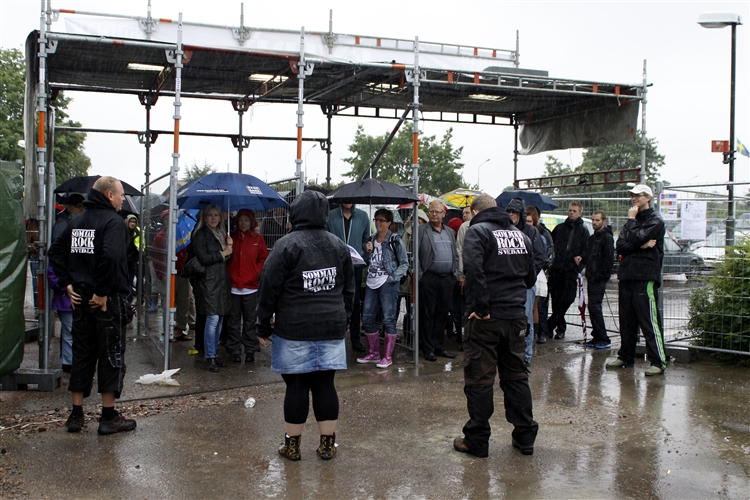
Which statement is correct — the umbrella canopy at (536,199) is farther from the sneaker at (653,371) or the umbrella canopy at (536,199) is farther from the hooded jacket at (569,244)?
the sneaker at (653,371)

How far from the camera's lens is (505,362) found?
5.21 metres

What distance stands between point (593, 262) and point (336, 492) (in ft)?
20.3

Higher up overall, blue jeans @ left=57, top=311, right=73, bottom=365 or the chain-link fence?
the chain-link fence

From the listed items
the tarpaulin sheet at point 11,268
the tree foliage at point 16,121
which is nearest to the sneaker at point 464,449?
the tarpaulin sheet at point 11,268

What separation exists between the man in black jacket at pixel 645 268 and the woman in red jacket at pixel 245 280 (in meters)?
4.29

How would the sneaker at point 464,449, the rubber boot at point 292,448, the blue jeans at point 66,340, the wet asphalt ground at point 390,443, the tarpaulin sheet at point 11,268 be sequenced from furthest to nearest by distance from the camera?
the blue jeans at point 66,340, the tarpaulin sheet at point 11,268, the sneaker at point 464,449, the rubber boot at point 292,448, the wet asphalt ground at point 390,443

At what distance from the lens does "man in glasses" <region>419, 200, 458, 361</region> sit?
8438mm

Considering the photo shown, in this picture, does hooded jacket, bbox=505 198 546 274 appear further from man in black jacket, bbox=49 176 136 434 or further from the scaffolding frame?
man in black jacket, bbox=49 176 136 434

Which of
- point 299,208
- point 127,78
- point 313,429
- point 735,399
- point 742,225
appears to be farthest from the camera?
point 127,78

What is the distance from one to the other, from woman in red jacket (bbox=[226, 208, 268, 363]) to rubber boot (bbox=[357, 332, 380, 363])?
134 centimetres

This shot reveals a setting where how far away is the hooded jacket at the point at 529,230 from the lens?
6.98 metres

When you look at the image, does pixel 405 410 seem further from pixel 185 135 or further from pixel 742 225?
pixel 185 135

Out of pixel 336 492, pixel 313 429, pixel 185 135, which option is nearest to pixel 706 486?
pixel 336 492

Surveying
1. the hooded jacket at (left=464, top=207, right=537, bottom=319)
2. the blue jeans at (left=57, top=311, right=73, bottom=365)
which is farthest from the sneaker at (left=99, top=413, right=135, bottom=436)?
the hooded jacket at (left=464, top=207, right=537, bottom=319)
